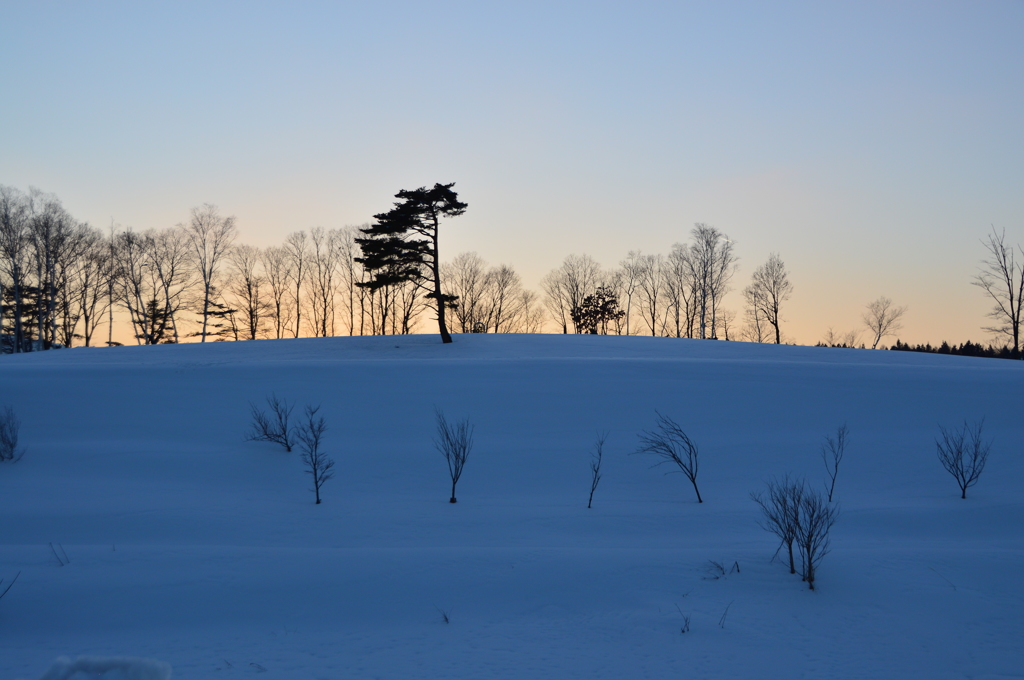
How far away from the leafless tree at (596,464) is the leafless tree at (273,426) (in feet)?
31.3

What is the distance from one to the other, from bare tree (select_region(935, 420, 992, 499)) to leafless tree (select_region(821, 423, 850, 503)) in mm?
2485

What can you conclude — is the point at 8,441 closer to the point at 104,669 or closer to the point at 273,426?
the point at 273,426

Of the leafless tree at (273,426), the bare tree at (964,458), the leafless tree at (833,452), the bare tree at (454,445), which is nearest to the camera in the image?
the bare tree at (964,458)

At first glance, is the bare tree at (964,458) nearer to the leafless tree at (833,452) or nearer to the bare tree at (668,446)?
the leafless tree at (833,452)

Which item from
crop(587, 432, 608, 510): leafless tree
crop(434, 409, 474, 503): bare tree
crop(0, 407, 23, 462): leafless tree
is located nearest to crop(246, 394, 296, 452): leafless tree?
crop(434, 409, 474, 503): bare tree

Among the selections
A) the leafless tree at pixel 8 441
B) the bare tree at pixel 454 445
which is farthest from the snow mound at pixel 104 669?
the leafless tree at pixel 8 441

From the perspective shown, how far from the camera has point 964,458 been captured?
62.1 ft

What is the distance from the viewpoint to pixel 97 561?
39.1ft

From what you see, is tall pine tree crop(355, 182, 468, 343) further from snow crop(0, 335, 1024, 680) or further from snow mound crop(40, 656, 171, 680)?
snow mound crop(40, 656, 171, 680)

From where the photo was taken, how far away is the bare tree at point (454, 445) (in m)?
17.3

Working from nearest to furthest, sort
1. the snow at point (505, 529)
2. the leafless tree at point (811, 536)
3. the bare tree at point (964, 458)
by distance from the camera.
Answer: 1. the snow at point (505, 529)
2. the leafless tree at point (811, 536)
3. the bare tree at point (964, 458)

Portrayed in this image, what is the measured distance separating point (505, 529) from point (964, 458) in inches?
566

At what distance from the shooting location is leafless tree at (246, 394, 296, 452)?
20.4 meters

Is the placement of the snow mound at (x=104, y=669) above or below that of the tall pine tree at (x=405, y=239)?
below
